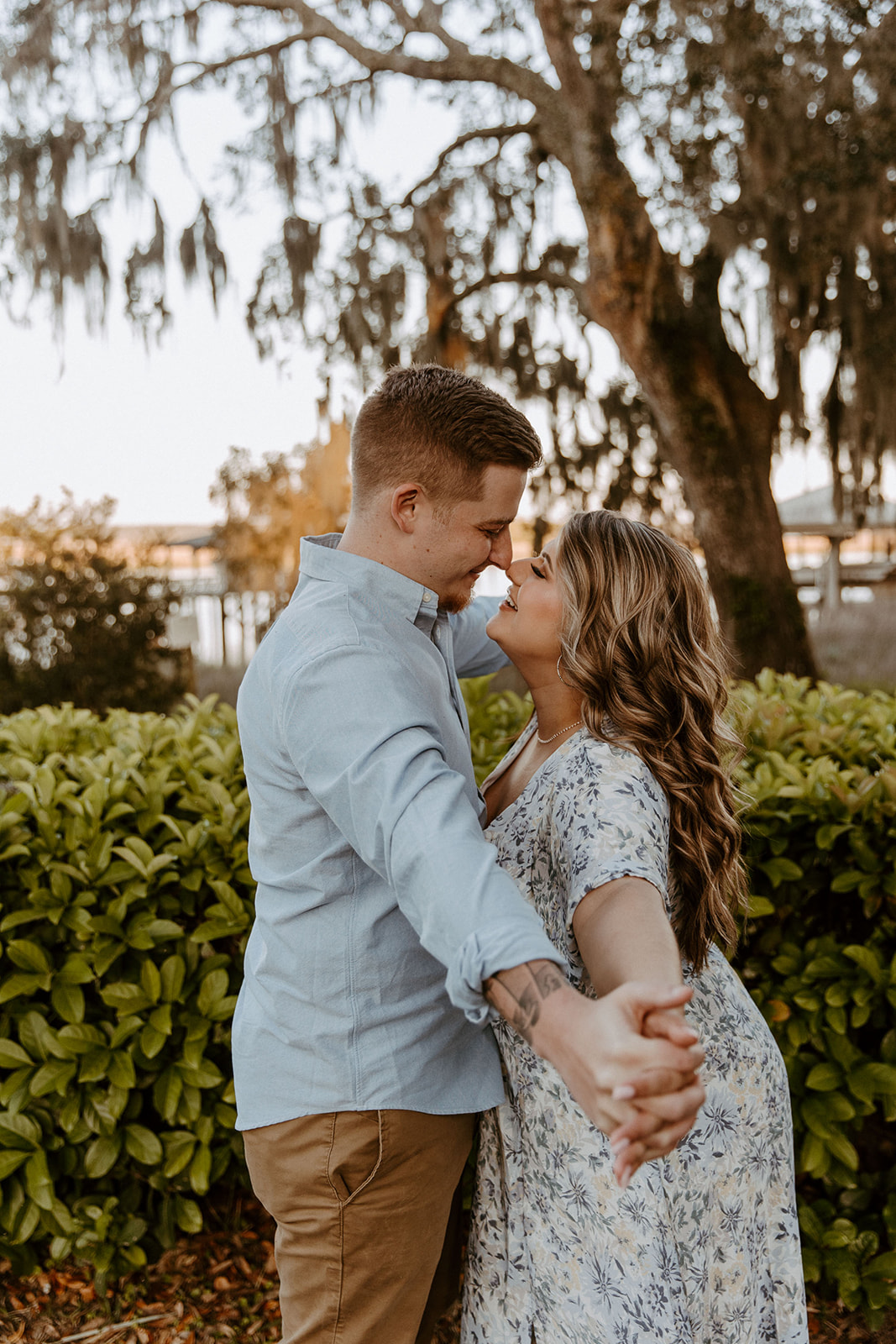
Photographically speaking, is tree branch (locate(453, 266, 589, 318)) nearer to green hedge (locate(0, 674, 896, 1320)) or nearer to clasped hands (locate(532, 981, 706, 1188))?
green hedge (locate(0, 674, 896, 1320))

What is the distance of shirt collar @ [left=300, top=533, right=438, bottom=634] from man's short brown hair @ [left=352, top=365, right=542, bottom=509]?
0.46 feet

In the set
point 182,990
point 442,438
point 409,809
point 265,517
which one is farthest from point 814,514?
point 409,809

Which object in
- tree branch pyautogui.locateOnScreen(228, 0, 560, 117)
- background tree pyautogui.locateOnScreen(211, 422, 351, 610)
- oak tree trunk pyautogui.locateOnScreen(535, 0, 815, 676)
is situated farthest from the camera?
background tree pyautogui.locateOnScreen(211, 422, 351, 610)

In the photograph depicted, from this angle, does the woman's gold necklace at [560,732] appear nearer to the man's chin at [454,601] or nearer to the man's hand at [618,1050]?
the man's chin at [454,601]

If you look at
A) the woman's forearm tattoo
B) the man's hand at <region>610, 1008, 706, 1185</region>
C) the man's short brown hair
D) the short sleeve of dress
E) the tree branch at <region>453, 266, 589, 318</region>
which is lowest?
the man's hand at <region>610, 1008, 706, 1185</region>

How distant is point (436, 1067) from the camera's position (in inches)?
64.4

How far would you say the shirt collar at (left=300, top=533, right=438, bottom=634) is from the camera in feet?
5.69

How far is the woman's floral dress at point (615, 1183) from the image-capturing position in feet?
5.20

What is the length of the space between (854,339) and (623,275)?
217 cm

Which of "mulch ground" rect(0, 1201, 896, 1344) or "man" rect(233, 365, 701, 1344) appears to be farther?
"mulch ground" rect(0, 1201, 896, 1344)

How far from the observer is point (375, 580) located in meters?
1.74

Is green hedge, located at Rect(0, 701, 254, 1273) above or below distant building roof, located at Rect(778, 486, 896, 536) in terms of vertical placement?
below

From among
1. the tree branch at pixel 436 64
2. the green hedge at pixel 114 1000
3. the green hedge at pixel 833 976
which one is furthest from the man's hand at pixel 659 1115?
the tree branch at pixel 436 64

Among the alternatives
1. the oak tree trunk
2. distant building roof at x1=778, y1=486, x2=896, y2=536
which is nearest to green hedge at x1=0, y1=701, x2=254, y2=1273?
the oak tree trunk
